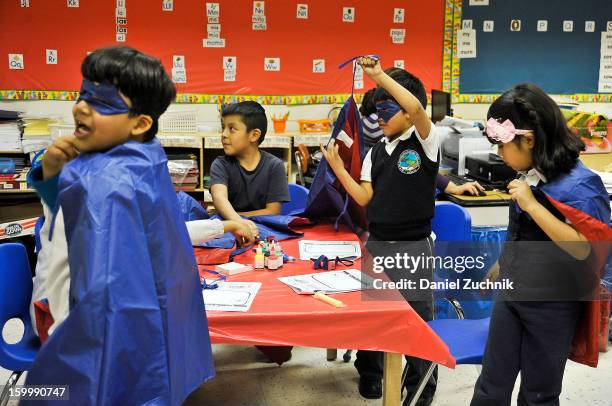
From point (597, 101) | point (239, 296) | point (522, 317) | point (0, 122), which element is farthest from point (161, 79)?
Result: point (597, 101)

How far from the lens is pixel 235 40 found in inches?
201

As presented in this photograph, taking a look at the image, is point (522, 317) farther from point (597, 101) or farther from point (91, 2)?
point (597, 101)

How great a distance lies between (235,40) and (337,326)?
3.61 meters

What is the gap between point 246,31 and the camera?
511 cm

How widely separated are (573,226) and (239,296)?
1006mm

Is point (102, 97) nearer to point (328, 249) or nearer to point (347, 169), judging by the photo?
point (328, 249)

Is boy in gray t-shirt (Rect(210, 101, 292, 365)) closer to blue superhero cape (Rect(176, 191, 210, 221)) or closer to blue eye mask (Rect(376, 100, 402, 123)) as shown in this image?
blue superhero cape (Rect(176, 191, 210, 221))

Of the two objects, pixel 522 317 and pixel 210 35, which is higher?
pixel 210 35

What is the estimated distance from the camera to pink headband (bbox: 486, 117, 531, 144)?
6.17 feet

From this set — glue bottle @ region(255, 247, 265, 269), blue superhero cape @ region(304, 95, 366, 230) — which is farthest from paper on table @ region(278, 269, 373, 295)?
blue superhero cape @ region(304, 95, 366, 230)

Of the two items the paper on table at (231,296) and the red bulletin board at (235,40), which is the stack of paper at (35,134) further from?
the paper on table at (231,296)

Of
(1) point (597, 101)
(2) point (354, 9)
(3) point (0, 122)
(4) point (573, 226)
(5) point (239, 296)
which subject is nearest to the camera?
(4) point (573, 226)

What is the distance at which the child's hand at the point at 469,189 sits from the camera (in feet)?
11.7

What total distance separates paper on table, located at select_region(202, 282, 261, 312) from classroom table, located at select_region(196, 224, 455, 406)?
27 millimetres
